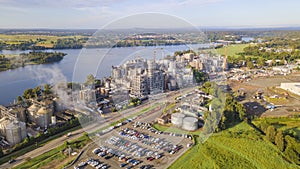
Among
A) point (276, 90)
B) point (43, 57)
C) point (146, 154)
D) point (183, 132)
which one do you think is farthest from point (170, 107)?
point (43, 57)

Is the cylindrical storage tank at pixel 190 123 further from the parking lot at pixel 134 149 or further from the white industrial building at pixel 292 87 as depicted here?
the white industrial building at pixel 292 87

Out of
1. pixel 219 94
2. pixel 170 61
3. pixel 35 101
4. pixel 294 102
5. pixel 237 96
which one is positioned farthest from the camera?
pixel 237 96

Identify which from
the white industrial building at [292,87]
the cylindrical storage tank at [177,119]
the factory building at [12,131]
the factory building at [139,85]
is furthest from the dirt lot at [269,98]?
the factory building at [12,131]

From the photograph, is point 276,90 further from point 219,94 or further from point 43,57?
point 43,57

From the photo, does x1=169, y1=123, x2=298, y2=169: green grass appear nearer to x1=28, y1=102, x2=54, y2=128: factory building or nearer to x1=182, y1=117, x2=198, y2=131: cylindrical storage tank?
x1=182, y1=117, x2=198, y2=131: cylindrical storage tank

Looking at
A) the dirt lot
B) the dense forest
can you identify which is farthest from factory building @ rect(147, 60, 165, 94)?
the dense forest

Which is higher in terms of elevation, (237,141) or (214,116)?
(214,116)

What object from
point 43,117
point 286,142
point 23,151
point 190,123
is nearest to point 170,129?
point 190,123
